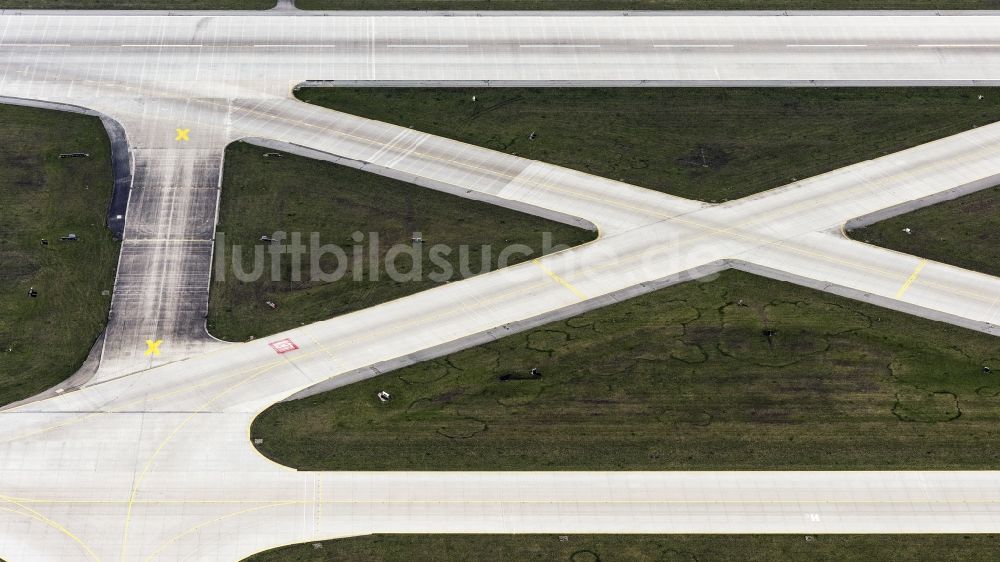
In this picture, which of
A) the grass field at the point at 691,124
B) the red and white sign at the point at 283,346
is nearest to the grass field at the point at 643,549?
the red and white sign at the point at 283,346

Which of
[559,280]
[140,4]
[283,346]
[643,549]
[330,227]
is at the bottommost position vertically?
[283,346]

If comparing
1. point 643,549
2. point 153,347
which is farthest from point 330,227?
point 643,549

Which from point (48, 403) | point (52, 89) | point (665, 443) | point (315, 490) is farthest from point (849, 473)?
point (52, 89)

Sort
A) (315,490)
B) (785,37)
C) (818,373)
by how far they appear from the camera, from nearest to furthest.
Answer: (315,490), (818,373), (785,37)

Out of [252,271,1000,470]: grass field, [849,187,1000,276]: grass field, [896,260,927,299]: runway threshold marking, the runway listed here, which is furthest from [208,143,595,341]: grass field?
[849,187,1000,276]: grass field

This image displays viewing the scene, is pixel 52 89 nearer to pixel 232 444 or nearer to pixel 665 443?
pixel 232 444

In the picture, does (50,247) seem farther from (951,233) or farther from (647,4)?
(951,233)
